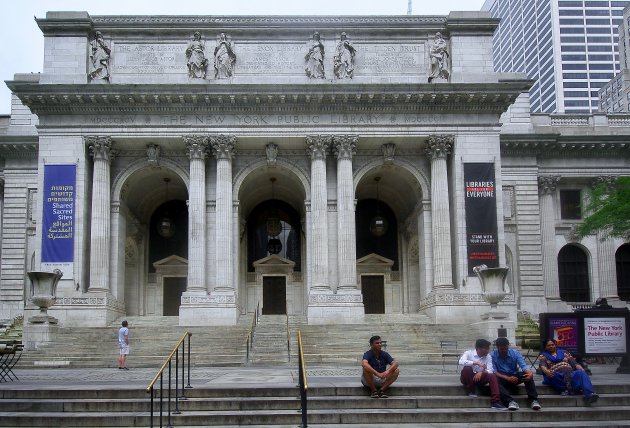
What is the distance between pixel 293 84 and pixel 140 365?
1668 centimetres

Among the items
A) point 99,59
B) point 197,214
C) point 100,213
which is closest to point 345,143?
point 197,214

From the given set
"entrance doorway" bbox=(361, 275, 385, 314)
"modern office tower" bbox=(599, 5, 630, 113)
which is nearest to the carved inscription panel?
"entrance doorway" bbox=(361, 275, 385, 314)

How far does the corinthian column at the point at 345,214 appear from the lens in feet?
130

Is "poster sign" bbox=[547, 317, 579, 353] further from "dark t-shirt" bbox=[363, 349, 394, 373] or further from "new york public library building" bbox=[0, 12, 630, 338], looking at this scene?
"new york public library building" bbox=[0, 12, 630, 338]

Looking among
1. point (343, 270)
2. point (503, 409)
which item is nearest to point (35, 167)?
point (343, 270)

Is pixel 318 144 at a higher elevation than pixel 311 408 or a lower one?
higher

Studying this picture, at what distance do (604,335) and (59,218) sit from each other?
26841 millimetres

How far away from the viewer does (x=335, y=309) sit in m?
38.6

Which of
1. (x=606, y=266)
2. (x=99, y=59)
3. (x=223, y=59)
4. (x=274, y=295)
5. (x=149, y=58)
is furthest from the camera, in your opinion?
(x=606, y=266)

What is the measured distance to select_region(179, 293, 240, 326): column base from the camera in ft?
125

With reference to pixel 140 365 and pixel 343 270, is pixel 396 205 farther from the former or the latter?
pixel 140 365

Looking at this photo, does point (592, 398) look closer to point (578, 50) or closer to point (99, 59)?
point (99, 59)

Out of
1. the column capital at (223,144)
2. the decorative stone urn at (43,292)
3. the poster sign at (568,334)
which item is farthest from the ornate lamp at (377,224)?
the poster sign at (568,334)

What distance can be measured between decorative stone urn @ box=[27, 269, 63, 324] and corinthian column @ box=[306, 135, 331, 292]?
12488 millimetres
